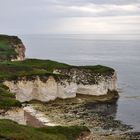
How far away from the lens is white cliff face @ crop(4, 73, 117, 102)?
62750mm

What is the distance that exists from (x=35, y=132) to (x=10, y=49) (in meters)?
56.2

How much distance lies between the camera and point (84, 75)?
7094cm

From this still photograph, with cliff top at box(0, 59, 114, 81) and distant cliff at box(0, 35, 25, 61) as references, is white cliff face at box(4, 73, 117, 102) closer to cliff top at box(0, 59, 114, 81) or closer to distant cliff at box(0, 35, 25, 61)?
cliff top at box(0, 59, 114, 81)

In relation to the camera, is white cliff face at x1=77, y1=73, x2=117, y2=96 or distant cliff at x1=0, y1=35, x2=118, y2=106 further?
white cliff face at x1=77, y1=73, x2=117, y2=96

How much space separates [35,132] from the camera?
3212 centimetres

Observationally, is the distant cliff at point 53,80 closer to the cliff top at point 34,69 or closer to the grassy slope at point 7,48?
the cliff top at point 34,69

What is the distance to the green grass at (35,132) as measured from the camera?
3003 centimetres

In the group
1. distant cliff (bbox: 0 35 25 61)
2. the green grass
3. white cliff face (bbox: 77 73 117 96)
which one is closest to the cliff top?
white cliff face (bbox: 77 73 117 96)

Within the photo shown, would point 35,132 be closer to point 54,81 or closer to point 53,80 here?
point 53,80

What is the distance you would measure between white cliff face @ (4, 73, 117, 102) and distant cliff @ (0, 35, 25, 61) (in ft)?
53.9

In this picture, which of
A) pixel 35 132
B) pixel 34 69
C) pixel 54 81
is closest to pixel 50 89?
pixel 54 81

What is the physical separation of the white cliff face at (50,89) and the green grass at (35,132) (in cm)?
2683

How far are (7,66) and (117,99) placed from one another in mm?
17965

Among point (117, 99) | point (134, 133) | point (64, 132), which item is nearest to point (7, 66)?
point (117, 99)
